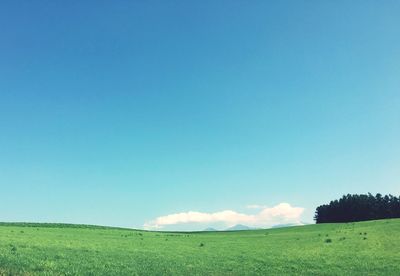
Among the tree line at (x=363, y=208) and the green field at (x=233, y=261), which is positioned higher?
the tree line at (x=363, y=208)

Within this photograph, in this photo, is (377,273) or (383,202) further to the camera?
(383,202)

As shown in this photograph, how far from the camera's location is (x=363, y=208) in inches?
6176

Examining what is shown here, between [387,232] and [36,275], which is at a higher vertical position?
[387,232]

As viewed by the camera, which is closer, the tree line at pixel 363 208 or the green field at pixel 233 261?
the green field at pixel 233 261

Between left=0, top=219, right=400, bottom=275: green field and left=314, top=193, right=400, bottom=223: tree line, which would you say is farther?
left=314, top=193, right=400, bottom=223: tree line

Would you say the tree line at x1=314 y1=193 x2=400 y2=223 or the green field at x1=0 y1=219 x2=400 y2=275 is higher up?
the tree line at x1=314 y1=193 x2=400 y2=223

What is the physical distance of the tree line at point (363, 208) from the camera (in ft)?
504

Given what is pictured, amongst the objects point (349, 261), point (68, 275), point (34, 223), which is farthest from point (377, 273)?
point (34, 223)

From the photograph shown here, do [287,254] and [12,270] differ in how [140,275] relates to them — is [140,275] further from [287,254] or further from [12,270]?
[287,254]

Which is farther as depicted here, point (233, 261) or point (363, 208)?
point (363, 208)

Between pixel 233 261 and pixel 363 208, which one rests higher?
pixel 363 208

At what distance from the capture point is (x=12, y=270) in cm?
2358

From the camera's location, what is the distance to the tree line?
Result: 154 meters

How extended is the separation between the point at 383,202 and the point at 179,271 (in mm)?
140178
